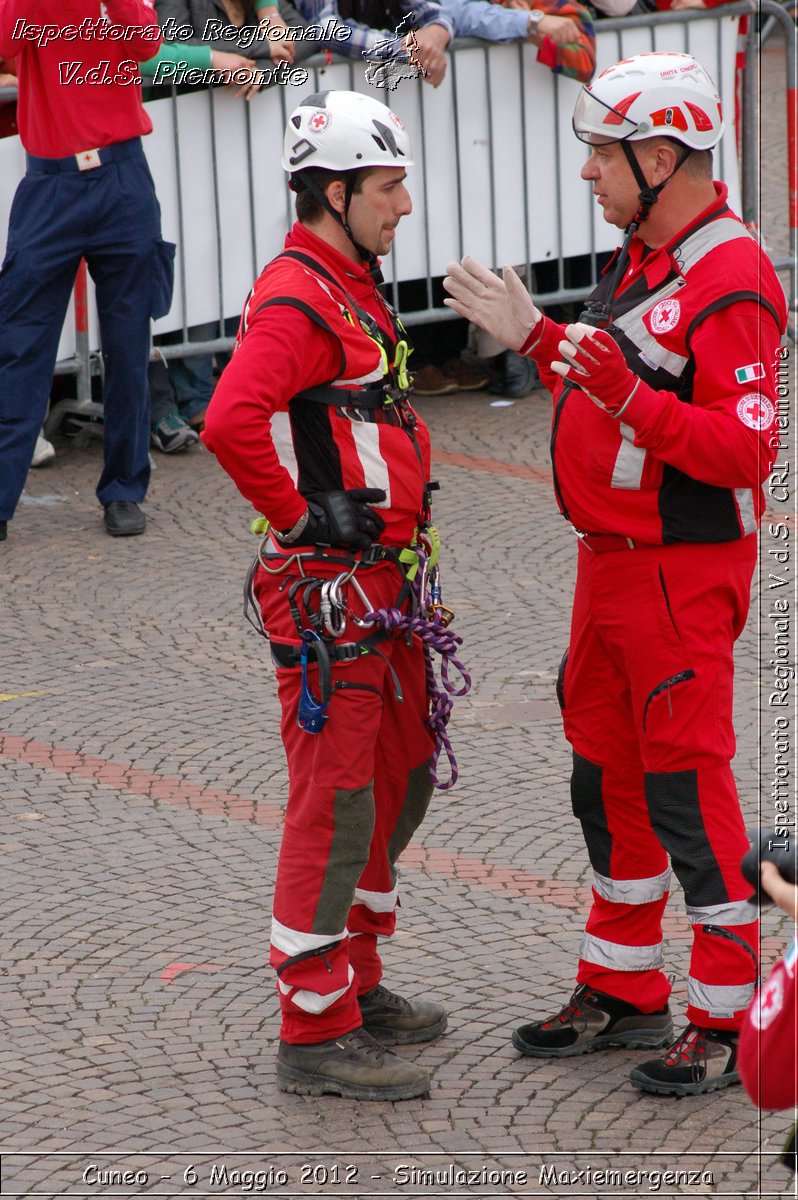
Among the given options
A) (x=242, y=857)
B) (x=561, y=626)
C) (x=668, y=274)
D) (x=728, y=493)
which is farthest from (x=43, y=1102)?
(x=561, y=626)

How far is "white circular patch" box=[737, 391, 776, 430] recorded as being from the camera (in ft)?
12.3

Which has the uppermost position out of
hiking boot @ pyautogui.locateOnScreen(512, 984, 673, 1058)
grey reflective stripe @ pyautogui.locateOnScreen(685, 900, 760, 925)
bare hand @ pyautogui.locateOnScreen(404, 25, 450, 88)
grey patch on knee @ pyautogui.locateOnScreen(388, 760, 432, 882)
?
bare hand @ pyautogui.locateOnScreen(404, 25, 450, 88)

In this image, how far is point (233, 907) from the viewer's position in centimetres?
476

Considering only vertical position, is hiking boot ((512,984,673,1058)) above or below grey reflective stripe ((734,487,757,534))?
below

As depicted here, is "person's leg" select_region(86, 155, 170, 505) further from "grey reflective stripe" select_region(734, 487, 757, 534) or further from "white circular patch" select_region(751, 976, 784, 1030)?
"white circular patch" select_region(751, 976, 784, 1030)

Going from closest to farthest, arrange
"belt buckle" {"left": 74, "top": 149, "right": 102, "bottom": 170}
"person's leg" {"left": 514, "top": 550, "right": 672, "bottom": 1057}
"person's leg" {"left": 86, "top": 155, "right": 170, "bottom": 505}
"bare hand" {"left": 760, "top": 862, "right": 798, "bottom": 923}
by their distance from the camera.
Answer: "bare hand" {"left": 760, "top": 862, "right": 798, "bottom": 923}, "person's leg" {"left": 514, "top": 550, "right": 672, "bottom": 1057}, "belt buckle" {"left": 74, "top": 149, "right": 102, "bottom": 170}, "person's leg" {"left": 86, "top": 155, "right": 170, "bottom": 505}

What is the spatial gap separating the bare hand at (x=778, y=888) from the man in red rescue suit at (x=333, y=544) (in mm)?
1508

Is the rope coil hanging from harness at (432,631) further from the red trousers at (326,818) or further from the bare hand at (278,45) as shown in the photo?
the bare hand at (278,45)

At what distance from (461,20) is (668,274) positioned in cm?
594

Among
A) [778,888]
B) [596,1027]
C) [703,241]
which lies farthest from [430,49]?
[778,888]

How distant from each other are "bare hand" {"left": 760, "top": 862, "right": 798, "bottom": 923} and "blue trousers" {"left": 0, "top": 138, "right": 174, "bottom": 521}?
5402 mm

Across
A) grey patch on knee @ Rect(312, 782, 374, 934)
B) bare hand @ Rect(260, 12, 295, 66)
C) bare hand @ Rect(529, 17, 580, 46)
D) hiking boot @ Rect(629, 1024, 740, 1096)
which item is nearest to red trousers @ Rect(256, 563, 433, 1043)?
grey patch on knee @ Rect(312, 782, 374, 934)

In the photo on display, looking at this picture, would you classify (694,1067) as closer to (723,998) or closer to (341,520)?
(723,998)

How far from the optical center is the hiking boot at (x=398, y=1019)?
418cm
